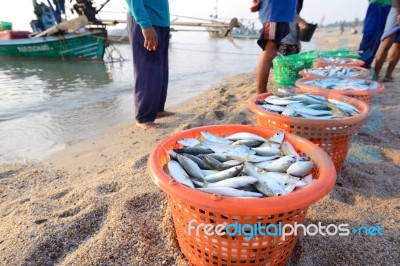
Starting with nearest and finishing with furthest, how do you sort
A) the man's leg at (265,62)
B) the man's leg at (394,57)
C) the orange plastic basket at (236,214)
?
the orange plastic basket at (236,214) < the man's leg at (265,62) < the man's leg at (394,57)

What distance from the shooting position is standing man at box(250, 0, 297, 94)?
11.6 ft

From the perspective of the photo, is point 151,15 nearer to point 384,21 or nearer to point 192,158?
point 192,158

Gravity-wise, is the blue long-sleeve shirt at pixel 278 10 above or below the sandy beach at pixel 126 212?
above

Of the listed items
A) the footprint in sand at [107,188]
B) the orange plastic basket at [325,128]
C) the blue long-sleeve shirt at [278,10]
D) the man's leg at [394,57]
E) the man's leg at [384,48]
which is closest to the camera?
the orange plastic basket at [325,128]

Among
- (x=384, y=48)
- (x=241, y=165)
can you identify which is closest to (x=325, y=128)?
(x=241, y=165)

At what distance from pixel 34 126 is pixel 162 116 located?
92.5 inches

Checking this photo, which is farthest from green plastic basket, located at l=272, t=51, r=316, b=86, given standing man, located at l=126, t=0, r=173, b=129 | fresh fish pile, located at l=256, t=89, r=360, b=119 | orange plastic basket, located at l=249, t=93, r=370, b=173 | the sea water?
orange plastic basket, located at l=249, t=93, r=370, b=173

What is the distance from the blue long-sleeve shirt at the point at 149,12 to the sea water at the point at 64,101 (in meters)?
1.93

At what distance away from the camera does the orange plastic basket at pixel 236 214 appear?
1.14 metres

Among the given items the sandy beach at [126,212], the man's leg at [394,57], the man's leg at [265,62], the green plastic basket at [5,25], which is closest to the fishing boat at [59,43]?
the green plastic basket at [5,25]

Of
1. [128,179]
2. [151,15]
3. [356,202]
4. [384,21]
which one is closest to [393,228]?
[356,202]

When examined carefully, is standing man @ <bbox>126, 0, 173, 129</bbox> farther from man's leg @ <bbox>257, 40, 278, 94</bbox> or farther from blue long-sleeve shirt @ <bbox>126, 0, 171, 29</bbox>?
man's leg @ <bbox>257, 40, 278, 94</bbox>

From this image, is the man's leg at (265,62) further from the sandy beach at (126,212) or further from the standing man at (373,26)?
the standing man at (373,26)

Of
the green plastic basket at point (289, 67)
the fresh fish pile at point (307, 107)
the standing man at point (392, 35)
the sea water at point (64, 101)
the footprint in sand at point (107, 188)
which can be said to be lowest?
the sea water at point (64, 101)
